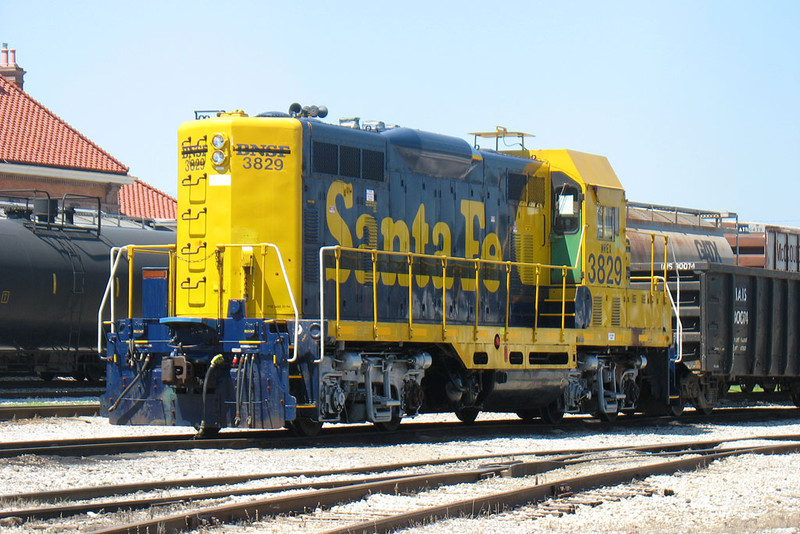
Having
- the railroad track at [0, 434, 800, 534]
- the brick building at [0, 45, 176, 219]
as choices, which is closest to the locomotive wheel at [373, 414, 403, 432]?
the railroad track at [0, 434, 800, 534]

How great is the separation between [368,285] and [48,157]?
25.4 m

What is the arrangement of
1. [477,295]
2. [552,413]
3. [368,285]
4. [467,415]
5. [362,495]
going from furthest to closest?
1. [552,413]
2. [467,415]
3. [477,295]
4. [368,285]
5. [362,495]

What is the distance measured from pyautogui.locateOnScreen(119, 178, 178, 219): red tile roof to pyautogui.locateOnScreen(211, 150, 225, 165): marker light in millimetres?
31832

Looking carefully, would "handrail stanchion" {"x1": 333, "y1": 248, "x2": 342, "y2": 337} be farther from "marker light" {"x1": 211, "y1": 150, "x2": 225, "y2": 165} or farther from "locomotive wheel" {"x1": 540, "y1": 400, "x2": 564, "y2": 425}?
"locomotive wheel" {"x1": 540, "y1": 400, "x2": 564, "y2": 425}

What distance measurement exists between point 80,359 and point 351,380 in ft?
31.6

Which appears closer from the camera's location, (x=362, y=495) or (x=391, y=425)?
(x=362, y=495)

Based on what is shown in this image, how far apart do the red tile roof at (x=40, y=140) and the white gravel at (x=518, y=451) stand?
22869 millimetres

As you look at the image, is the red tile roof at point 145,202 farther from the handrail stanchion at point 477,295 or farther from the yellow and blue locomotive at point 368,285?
the handrail stanchion at point 477,295

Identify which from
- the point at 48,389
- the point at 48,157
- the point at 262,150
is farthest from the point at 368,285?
the point at 48,157

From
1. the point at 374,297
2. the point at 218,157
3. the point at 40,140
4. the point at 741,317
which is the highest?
the point at 40,140

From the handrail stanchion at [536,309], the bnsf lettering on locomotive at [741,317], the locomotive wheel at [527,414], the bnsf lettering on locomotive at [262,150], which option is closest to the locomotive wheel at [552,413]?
the locomotive wheel at [527,414]

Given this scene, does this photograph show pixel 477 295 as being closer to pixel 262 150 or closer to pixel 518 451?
pixel 518 451

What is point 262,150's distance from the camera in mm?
11602

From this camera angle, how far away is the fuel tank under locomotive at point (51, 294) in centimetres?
1775
